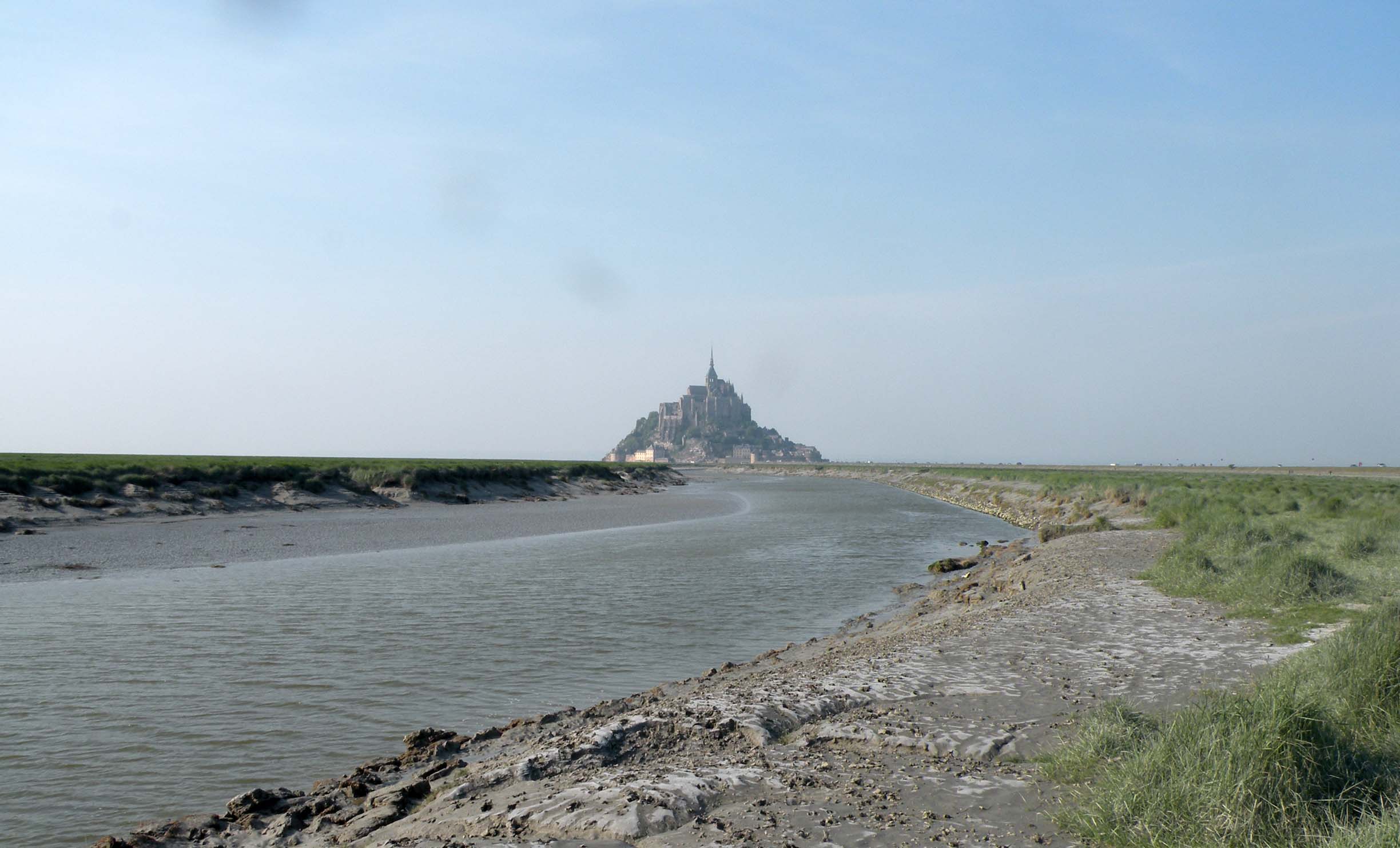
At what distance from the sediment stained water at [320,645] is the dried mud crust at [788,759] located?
3.26 feet

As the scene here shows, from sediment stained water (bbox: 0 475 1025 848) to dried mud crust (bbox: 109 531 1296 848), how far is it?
0.99 metres

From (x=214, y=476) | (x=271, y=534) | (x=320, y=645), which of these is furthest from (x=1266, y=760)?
(x=214, y=476)

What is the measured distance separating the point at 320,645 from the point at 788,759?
8.33m

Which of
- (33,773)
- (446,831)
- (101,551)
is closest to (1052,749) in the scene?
(446,831)

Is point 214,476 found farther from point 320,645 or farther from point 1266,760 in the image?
point 1266,760

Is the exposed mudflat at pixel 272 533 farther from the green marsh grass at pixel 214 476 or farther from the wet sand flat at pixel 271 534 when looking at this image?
the green marsh grass at pixel 214 476

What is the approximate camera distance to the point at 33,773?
711cm

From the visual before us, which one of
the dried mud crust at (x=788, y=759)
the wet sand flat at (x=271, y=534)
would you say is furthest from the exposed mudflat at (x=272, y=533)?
the dried mud crust at (x=788, y=759)

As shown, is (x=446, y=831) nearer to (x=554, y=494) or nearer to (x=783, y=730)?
(x=783, y=730)

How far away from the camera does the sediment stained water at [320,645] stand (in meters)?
7.32

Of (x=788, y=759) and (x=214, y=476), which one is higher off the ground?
(x=214, y=476)

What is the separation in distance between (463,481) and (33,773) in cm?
4629

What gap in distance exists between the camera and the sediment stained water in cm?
732

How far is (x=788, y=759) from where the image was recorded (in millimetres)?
6301
